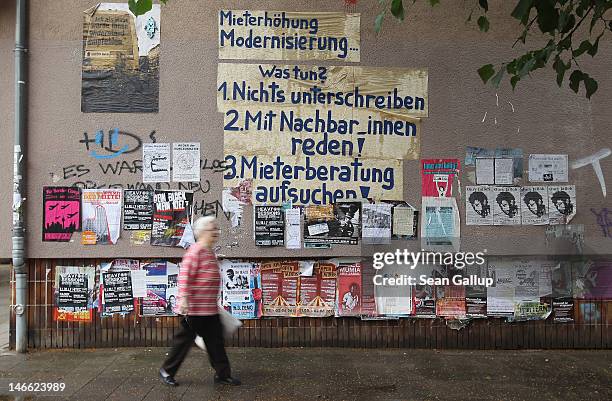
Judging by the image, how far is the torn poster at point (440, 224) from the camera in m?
6.77

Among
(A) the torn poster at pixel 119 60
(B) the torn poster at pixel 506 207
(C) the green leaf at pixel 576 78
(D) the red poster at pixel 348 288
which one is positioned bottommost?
(D) the red poster at pixel 348 288

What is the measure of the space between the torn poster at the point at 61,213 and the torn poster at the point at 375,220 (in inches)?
132

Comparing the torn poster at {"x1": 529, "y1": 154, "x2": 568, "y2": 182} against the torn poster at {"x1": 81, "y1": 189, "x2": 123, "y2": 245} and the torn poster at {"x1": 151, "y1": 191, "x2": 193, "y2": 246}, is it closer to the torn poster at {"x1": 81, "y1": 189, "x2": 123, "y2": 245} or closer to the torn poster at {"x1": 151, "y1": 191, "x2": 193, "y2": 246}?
the torn poster at {"x1": 151, "y1": 191, "x2": 193, "y2": 246}

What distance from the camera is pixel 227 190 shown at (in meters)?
6.68

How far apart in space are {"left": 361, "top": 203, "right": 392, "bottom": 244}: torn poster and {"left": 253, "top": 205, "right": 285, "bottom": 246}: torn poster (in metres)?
0.99

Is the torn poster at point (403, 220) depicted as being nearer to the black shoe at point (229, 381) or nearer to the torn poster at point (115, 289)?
the black shoe at point (229, 381)

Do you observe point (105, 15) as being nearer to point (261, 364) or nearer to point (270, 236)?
point (270, 236)

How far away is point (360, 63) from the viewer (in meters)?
6.79

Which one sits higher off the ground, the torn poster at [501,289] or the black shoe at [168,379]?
the torn poster at [501,289]

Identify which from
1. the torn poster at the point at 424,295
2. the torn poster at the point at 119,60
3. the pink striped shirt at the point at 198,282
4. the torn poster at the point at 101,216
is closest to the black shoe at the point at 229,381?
the pink striped shirt at the point at 198,282

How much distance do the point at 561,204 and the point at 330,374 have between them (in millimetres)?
3461

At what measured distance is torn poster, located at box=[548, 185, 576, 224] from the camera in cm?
A: 681

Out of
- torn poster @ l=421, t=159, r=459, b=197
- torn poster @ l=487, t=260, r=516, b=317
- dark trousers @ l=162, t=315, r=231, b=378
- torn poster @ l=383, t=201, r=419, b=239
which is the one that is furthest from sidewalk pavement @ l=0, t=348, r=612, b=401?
torn poster @ l=421, t=159, r=459, b=197

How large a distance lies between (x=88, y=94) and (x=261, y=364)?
12.2ft
